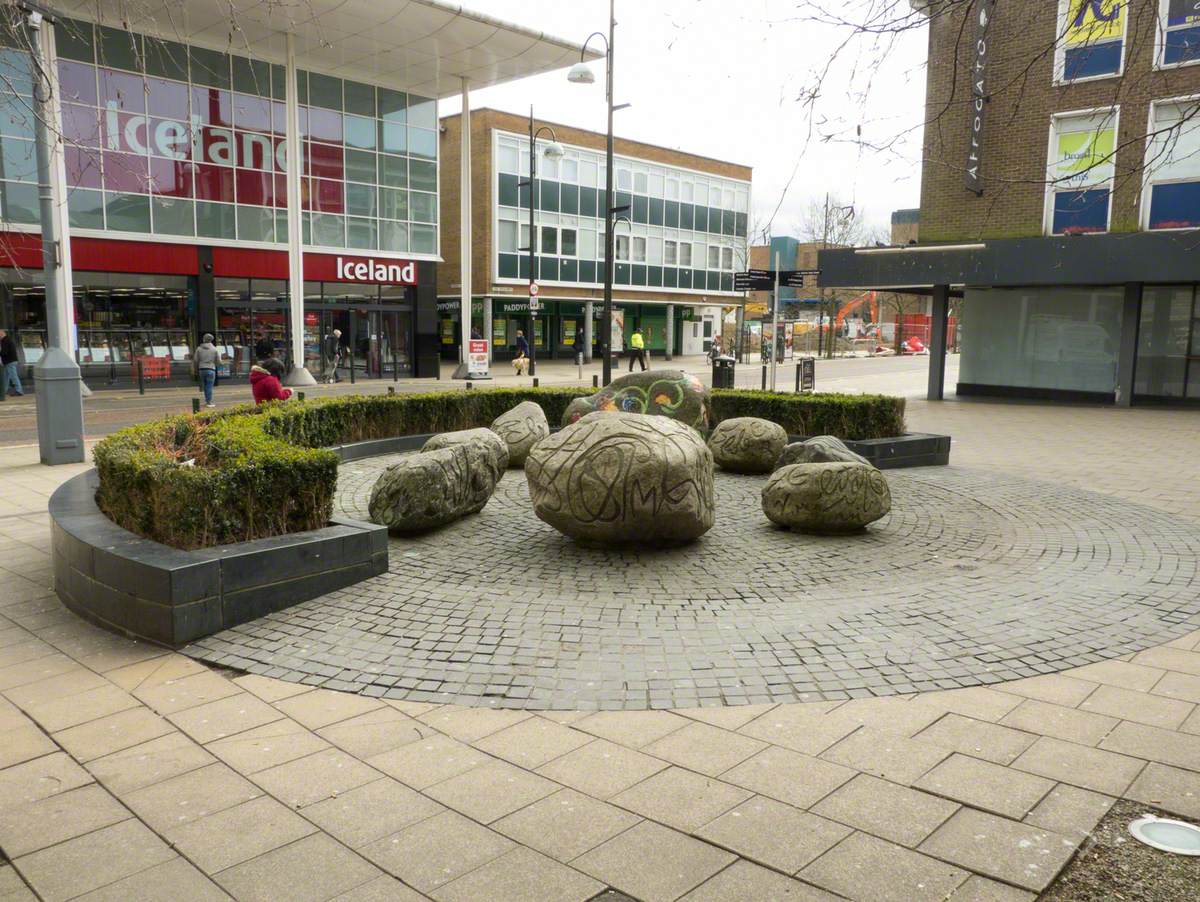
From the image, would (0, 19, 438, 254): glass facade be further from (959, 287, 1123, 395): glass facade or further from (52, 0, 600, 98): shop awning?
(959, 287, 1123, 395): glass facade

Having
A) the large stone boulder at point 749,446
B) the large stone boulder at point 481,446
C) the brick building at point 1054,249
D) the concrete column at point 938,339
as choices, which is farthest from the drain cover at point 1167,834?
the concrete column at point 938,339

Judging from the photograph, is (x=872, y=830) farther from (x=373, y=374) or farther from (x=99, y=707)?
(x=373, y=374)

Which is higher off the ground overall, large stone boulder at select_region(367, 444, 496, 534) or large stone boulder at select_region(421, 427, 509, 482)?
large stone boulder at select_region(421, 427, 509, 482)

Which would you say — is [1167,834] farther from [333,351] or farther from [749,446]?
[333,351]

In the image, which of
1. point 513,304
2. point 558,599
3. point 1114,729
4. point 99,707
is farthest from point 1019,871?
point 513,304

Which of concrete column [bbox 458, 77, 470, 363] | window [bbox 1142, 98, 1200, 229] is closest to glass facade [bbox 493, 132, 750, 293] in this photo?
concrete column [bbox 458, 77, 470, 363]

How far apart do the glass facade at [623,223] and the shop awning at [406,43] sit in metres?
9.84

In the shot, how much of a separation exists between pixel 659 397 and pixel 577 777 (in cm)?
903

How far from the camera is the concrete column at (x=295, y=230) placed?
2658cm

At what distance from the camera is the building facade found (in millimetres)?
42156

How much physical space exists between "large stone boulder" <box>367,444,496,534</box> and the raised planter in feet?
4.17

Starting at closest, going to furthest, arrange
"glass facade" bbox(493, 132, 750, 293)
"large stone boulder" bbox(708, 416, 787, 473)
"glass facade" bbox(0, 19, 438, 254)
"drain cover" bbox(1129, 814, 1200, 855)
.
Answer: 1. "drain cover" bbox(1129, 814, 1200, 855)
2. "large stone boulder" bbox(708, 416, 787, 473)
3. "glass facade" bbox(0, 19, 438, 254)
4. "glass facade" bbox(493, 132, 750, 293)

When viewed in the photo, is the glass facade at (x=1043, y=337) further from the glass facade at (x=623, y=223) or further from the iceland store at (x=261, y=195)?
the glass facade at (x=623, y=223)

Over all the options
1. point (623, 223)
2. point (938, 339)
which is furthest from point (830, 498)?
point (623, 223)
